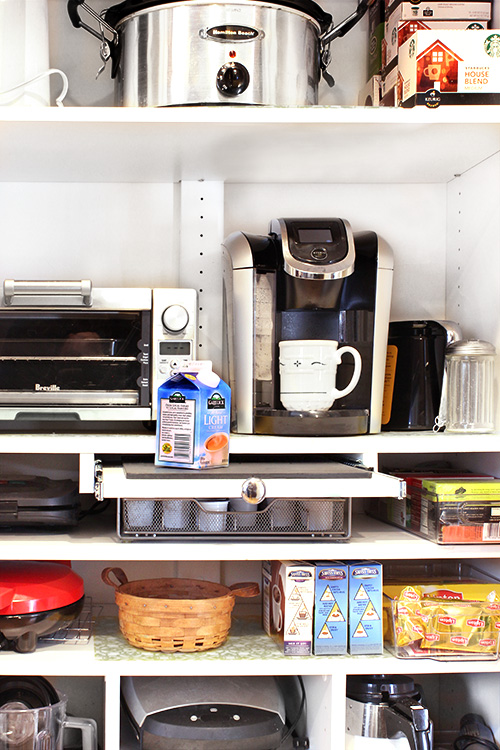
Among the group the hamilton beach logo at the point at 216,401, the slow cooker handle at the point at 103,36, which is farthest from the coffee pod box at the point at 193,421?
the slow cooker handle at the point at 103,36

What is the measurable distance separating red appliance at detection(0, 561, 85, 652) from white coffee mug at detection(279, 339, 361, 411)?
1.47ft

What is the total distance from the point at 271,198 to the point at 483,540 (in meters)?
0.76

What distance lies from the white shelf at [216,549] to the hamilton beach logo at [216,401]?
0.68ft

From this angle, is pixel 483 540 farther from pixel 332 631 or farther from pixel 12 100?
pixel 12 100

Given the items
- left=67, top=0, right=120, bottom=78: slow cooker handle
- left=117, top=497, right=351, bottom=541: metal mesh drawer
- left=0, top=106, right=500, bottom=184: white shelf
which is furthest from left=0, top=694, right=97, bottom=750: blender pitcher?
left=67, top=0, right=120, bottom=78: slow cooker handle

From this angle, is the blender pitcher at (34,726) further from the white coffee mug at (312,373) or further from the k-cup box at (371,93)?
the k-cup box at (371,93)

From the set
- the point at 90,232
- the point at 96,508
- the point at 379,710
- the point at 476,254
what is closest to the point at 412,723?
the point at 379,710

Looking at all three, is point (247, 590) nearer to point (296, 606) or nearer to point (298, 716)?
point (296, 606)

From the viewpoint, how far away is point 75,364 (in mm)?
1258

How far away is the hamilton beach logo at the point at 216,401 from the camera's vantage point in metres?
1.14

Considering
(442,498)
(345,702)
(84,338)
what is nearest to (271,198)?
(84,338)

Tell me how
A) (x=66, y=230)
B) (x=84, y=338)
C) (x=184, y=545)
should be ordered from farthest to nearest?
1. (x=66, y=230)
2. (x=84, y=338)
3. (x=184, y=545)

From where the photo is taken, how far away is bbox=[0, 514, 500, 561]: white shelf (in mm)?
1139

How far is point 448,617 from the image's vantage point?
3.84ft
